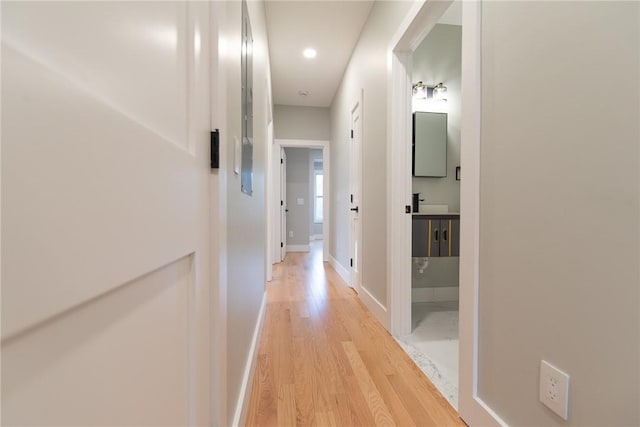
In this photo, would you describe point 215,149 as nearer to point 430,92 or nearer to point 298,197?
point 430,92

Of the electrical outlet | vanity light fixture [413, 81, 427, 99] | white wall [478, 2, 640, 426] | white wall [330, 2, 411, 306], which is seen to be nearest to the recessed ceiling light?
white wall [330, 2, 411, 306]

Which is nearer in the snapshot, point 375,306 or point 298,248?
point 375,306

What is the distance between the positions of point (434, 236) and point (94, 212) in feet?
8.26

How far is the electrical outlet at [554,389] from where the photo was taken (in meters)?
0.81

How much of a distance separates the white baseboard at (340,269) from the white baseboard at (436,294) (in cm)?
81

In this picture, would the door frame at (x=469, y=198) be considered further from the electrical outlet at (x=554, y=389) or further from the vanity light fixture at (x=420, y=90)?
the vanity light fixture at (x=420, y=90)

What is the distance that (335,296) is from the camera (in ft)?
9.68

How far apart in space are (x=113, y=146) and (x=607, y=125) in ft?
3.49

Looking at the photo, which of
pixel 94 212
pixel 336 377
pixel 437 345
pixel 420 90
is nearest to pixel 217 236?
pixel 94 212

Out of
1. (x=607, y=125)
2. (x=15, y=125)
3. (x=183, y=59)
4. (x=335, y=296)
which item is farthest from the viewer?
(x=335, y=296)

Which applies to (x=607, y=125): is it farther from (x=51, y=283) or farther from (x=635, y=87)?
(x=51, y=283)

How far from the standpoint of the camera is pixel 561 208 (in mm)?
833

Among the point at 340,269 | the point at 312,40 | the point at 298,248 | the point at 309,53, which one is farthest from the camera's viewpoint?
the point at 298,248

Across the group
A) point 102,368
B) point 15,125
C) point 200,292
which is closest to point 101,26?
point 15,125
